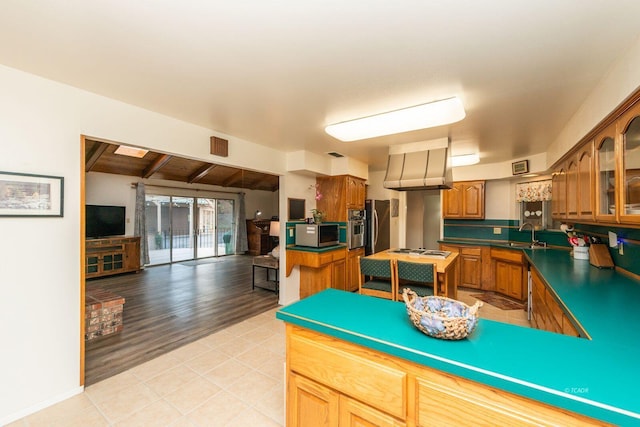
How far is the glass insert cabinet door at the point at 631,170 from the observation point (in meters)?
1.47

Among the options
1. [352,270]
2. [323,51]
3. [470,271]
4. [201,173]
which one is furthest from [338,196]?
[201,173]

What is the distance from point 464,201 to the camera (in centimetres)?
495

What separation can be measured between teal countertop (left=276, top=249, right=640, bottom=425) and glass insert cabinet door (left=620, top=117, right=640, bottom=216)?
60cm

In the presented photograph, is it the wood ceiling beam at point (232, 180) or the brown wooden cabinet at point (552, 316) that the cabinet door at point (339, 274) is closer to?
the brown wooden cabinet at point (552, 316)

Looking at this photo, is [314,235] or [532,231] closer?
[314,235]

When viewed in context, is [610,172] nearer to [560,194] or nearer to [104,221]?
[560,194]

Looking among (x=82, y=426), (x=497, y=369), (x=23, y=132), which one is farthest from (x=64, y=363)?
(x=497, y=369)

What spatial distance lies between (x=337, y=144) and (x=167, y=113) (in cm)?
199

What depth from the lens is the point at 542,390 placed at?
777 millimetres

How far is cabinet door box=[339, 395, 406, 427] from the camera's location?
1.10 m

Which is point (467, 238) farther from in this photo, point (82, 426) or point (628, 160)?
point (82, 426)

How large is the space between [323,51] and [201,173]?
648 centimetres

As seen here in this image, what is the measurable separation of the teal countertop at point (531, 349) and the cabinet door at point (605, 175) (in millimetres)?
573

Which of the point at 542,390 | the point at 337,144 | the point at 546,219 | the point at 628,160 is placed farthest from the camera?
the point at 546,219
